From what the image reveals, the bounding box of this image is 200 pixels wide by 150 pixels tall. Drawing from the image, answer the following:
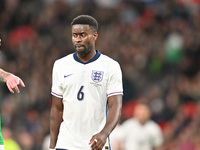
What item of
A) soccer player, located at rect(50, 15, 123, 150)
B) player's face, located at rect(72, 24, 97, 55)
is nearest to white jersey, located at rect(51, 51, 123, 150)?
soccer player, located at rect(50, 15, 123, 150)

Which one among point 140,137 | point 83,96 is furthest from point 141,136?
point 83,96

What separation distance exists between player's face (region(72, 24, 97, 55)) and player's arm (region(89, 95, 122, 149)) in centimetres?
64

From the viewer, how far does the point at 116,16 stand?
1855 centimetres

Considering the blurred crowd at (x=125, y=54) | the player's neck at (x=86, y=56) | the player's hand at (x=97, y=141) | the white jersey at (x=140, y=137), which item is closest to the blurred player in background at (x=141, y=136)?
the white jersey at (x=140, y=137)

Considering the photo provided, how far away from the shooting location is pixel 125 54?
55.2ft

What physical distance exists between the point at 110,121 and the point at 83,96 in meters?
0.46

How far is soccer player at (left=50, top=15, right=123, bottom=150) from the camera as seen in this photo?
6.99m

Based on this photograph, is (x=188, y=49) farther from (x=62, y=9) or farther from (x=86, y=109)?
(x=86, y=109)

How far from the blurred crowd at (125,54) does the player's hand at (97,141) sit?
26.0 feet

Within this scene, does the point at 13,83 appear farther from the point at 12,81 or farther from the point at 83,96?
the point at 83,96

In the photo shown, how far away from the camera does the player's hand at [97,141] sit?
6.44 meters

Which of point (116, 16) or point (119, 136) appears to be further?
point (116, 16)

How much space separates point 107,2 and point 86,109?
1218cm

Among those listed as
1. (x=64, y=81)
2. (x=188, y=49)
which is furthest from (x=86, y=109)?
(x=188, y=49)
